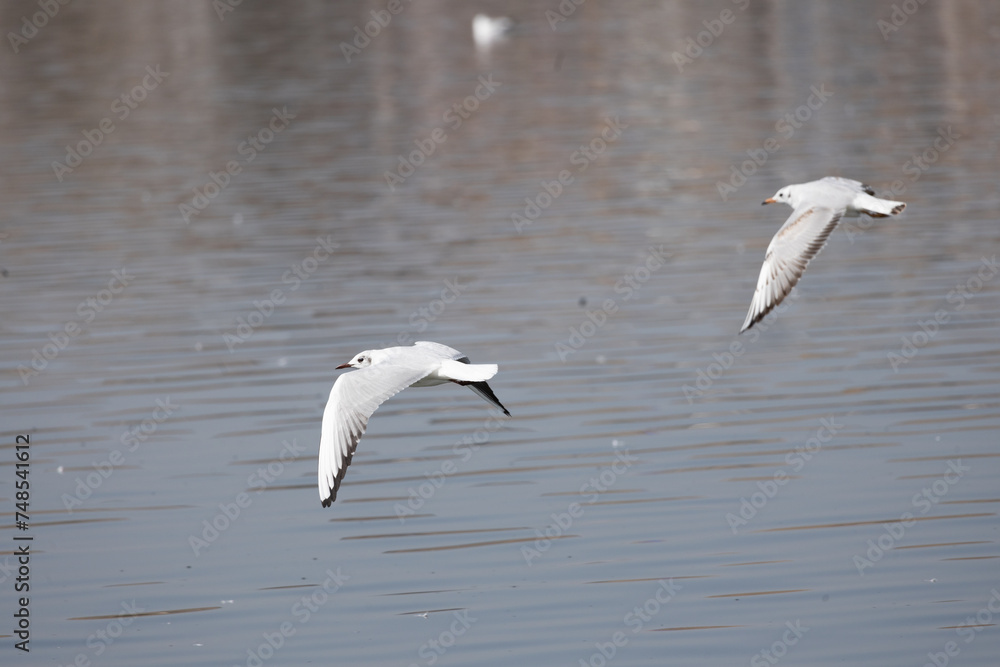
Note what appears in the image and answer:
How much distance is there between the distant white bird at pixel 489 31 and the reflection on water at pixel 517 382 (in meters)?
14.0

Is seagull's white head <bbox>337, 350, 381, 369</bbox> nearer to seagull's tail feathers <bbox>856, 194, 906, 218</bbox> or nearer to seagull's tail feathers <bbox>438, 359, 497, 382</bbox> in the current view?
seagull's tail feathers <bbox>438, 359, 497, 382</bbox>

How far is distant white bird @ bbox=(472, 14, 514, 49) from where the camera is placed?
47500 millimetres

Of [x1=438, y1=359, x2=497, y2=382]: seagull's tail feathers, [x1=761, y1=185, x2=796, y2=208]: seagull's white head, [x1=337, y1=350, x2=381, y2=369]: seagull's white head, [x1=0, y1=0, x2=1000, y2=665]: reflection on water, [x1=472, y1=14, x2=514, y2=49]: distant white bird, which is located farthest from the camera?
[x1=472, y1=14, x2=514, y2=49]: distant white bird

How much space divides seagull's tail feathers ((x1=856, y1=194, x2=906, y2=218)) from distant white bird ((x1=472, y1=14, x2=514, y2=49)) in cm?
3583

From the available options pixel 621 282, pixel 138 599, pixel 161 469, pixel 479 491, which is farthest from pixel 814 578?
pixel 621 282

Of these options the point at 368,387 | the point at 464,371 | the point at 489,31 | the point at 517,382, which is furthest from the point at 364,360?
the point at 489,31

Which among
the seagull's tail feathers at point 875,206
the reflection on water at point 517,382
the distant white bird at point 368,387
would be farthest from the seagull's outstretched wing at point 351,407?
the seagull's tail feathers at point 875,206

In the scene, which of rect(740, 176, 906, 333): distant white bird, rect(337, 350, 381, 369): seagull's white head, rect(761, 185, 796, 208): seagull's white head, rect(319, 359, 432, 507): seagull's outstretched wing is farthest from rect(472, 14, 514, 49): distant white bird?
rect(319, 359, 432, 507): seagull's outstretched wing

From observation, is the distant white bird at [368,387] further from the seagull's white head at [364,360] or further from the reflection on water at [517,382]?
the reflection on water at [517,382]

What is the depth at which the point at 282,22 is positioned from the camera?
55969 millimetres

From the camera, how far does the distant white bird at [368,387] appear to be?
371 inches

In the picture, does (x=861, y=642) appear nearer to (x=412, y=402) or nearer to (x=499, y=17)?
(x=412, y=402)

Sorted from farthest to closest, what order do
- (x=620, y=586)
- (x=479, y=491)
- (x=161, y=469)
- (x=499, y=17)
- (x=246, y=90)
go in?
(x=499, y=17) → (x=246, y=90) → (x=161, y=469) → (x=479, y=491) → (x=620, y=586)

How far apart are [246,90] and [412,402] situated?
24.4m
